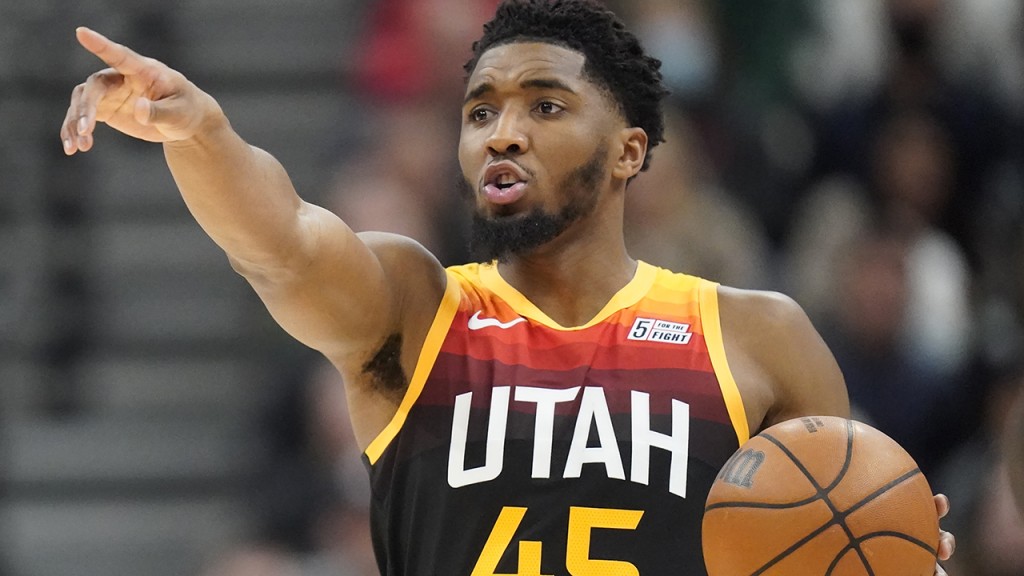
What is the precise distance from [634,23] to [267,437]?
3543 millimetres

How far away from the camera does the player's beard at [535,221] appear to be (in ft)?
16.6

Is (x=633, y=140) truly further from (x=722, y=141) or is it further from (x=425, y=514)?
(x=722, y=141)

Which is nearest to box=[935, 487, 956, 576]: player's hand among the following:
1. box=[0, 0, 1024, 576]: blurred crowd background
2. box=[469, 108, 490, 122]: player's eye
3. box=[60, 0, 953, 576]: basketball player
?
box=[60, 0, 953, 576]: basketball player

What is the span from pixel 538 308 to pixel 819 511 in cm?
132

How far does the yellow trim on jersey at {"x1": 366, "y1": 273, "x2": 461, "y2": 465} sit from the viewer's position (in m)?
4.94

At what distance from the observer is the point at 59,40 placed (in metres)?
10.6

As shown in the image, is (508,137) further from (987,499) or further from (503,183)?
(987,499)

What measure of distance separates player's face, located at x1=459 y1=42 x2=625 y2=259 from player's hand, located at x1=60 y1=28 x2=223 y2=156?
1115 millimetres

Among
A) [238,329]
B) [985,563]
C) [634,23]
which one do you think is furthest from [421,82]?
[985,563]

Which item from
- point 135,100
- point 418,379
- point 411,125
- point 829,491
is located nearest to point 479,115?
point 418,379

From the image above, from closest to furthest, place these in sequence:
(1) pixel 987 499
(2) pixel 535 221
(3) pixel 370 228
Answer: (2) pixel 535 221, (1) pixel 987 499, (3) pixel 370 228

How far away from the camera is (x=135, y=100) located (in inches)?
161

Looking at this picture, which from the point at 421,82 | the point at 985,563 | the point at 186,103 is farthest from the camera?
the point at 421,82

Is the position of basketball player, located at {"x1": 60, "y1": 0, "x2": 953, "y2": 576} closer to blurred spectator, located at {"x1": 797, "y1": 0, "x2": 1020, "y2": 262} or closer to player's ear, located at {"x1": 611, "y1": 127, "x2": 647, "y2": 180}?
player's ear, located at {"x1": 611, "y1": 127, "x2": 647, "y2": 180}
